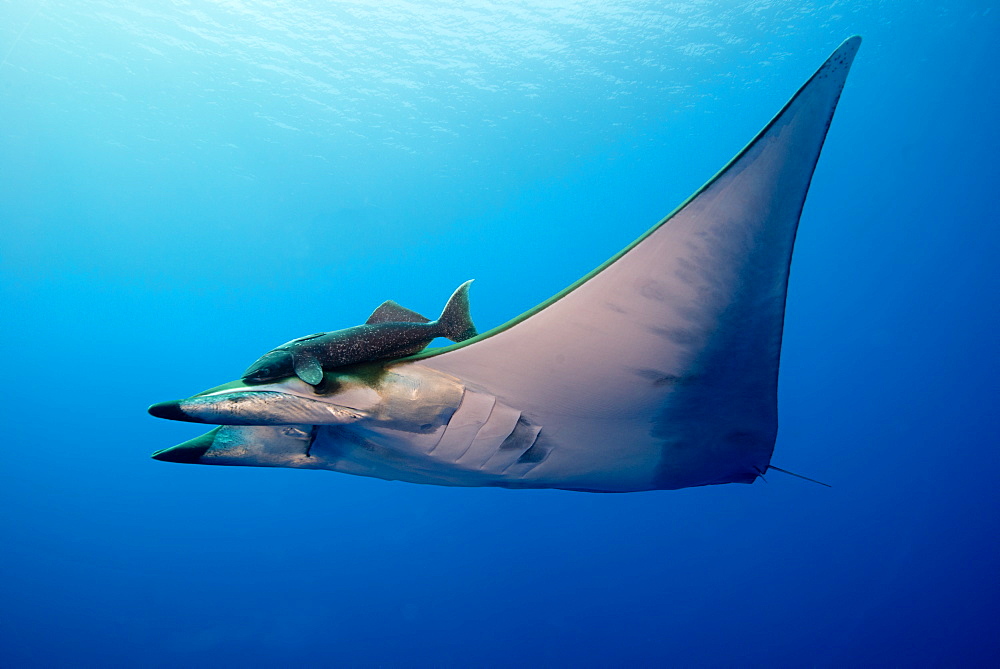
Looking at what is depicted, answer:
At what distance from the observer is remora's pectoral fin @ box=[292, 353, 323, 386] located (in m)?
1.42

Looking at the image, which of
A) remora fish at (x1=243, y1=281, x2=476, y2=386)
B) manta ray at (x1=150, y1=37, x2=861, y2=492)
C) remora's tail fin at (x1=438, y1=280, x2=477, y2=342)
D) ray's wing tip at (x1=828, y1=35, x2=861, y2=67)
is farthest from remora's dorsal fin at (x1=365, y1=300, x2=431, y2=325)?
ray's wing tip at (x1=828, y1=35, x2=861, y2=67)

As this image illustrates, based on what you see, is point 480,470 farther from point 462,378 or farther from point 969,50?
→ point 969,50

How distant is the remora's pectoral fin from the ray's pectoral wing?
33 cm

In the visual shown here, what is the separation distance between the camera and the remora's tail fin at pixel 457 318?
79.1 inches

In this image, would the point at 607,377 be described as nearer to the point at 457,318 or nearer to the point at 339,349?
the point at 457,318

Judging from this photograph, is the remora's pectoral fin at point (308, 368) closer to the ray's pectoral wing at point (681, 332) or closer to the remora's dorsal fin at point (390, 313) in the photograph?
the ray's pectoral wing at point (681, 332)

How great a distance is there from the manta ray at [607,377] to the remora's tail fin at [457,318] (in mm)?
466

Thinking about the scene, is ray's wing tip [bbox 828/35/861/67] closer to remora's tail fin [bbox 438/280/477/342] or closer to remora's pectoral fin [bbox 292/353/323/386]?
remora's tail fin [bbox 438/280/477/342]

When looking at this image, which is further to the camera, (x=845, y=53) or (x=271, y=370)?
(x=271, y=370)

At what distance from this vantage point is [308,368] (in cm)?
146

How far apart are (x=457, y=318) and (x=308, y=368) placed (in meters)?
0.76

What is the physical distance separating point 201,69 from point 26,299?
59.9 feet

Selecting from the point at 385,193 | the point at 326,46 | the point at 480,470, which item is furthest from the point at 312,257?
the point at 480,470

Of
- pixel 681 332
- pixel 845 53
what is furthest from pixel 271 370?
pixel 845 53
